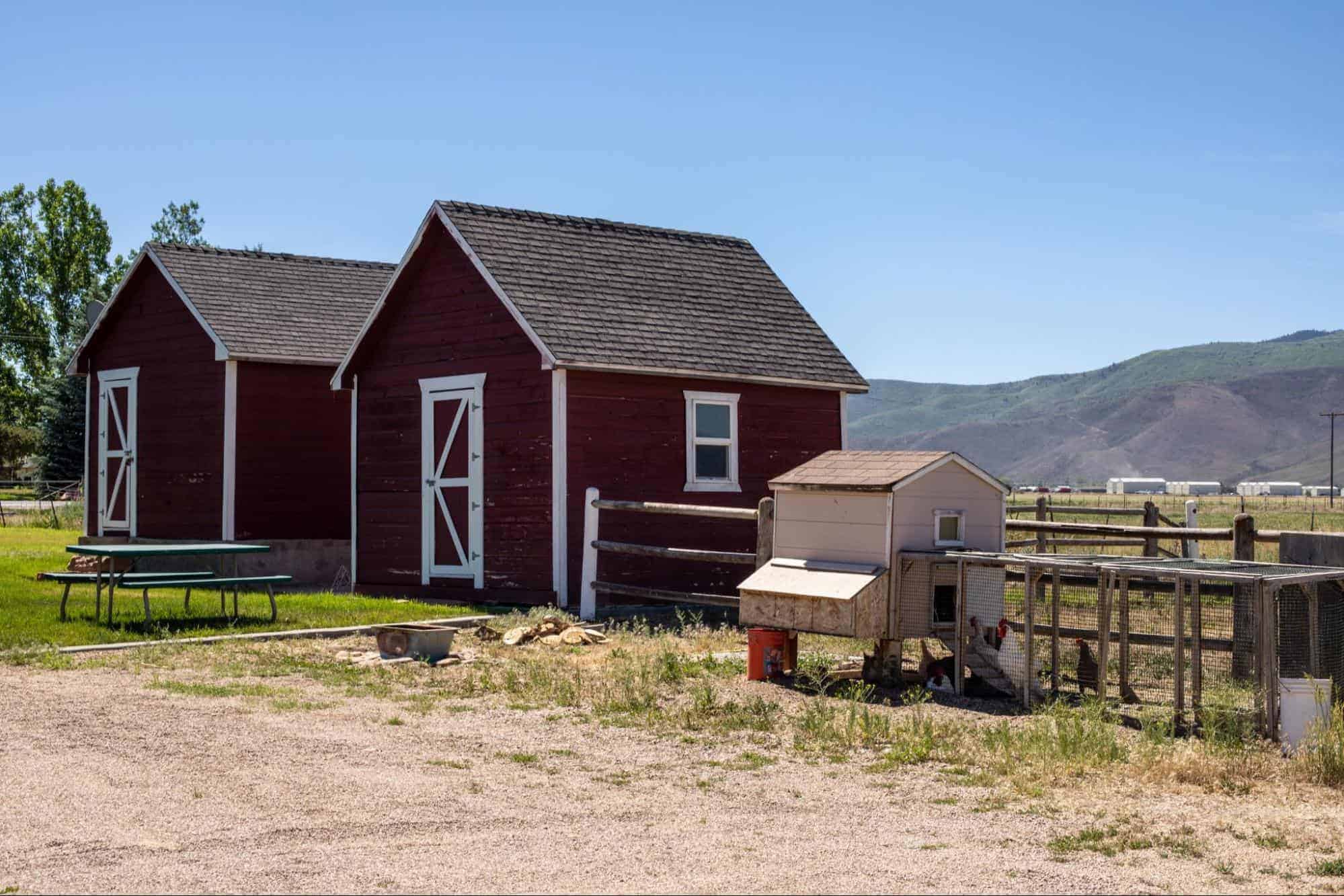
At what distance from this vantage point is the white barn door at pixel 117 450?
2704 cm

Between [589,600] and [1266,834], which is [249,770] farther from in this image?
[589,600]

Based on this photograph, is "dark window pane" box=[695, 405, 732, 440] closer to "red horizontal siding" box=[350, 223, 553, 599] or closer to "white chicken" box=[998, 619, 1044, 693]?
"red horizontal siding" box=[350, 223, 553, 599]

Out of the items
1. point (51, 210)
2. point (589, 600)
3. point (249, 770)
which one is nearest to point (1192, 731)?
point (249, 770)

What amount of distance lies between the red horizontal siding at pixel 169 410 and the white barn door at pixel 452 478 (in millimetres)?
5198

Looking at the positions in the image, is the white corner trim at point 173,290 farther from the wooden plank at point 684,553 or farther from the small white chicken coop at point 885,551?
the small white chicken coop at point 885,551

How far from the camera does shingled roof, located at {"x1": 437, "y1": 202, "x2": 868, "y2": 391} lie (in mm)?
20344

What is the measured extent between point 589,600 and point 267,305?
35.6 feet

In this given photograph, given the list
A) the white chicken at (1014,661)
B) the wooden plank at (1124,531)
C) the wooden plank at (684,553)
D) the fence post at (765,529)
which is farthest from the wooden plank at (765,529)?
the white chicken at (1014,661)

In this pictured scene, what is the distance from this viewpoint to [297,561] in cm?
2542

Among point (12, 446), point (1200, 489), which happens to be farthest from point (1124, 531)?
point (1200, 489)

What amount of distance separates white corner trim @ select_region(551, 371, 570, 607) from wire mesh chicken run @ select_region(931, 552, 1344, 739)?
7.06 meters

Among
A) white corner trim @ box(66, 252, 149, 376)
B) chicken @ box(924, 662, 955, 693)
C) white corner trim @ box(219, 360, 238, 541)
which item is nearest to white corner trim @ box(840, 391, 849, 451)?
white corner trim @ box(219, 360, 238, 541)

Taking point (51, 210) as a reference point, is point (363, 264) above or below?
below

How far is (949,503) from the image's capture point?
507 inches
